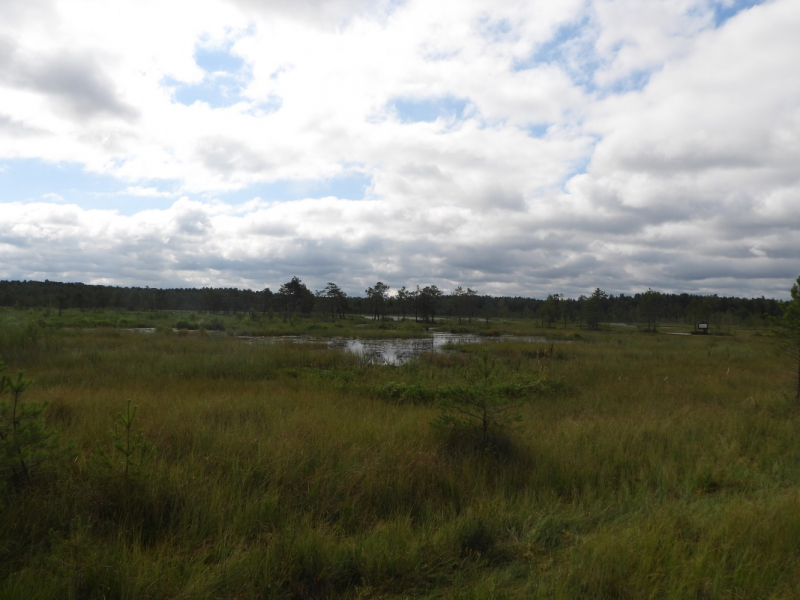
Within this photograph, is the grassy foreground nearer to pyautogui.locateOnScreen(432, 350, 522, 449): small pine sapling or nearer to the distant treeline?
pyautogui.locateOnScreen(432, 350, 522, 449): small pine sapling

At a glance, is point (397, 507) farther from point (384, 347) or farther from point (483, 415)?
point (384, 347)

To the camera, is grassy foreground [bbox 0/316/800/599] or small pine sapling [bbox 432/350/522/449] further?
small pine sapling [bbox 432/350/522/449]

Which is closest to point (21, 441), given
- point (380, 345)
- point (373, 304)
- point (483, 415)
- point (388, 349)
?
point (483, 415)

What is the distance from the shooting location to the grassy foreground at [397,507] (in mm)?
3484

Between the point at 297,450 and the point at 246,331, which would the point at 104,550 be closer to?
the point at 297,450

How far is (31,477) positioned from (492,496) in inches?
205

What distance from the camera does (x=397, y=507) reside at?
5.07 metres

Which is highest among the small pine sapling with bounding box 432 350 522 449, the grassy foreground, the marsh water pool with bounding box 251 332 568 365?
the small pine sapling with bounding box 432 350 522 449

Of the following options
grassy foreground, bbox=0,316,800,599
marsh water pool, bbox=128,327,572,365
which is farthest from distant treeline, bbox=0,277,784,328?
grassy foreground, bbox=0,316,800,599

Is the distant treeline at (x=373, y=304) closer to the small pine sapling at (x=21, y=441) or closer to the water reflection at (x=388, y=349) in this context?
the water reflection at (x=388, y=349)

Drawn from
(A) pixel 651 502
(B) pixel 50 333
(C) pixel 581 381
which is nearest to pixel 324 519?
→ (A) pixel 651 502

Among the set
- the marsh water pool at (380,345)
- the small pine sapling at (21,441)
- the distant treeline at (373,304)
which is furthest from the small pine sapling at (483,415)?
the distant treeline at (373,304)

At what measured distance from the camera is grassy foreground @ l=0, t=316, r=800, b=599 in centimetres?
348

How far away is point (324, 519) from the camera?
4.64 metres
